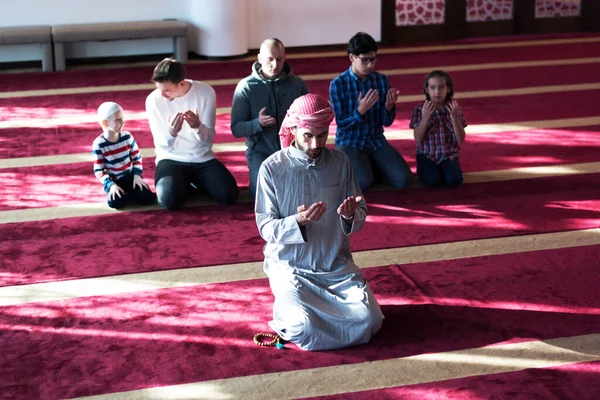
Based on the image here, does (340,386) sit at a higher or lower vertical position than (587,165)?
lower

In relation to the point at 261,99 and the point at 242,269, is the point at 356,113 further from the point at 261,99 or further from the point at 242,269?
the point at 242,269

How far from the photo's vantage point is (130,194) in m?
5.61

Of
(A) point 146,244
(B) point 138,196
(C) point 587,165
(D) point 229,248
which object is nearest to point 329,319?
(D) point 229,248

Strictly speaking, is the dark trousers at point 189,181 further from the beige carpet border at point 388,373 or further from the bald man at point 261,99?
the beige carpet border at point 388,373

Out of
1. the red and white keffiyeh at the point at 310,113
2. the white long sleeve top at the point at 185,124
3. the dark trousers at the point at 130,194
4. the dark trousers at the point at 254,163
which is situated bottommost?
the dark trousers at the point at 130,194

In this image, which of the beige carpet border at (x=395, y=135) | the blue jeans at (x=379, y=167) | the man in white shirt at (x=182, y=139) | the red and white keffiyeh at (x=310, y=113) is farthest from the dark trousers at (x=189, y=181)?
the red and white keffiyeh at (x=310, y=113)

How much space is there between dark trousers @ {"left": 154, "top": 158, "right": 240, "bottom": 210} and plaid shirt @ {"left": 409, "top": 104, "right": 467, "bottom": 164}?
1307 mm

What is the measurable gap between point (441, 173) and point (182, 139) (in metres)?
1.73

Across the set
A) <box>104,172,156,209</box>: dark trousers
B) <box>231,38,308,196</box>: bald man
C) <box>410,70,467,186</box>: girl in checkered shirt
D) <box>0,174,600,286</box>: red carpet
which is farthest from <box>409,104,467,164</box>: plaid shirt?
<box>104,172,156,209</box>: dark trousers

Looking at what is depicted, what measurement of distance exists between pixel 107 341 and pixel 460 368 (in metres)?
1.53

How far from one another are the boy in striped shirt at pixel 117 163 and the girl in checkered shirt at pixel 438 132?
1.82 metres

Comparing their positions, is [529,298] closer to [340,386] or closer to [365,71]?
[340,386]

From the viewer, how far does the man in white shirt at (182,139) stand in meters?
5.45

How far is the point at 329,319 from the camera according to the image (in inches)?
149
